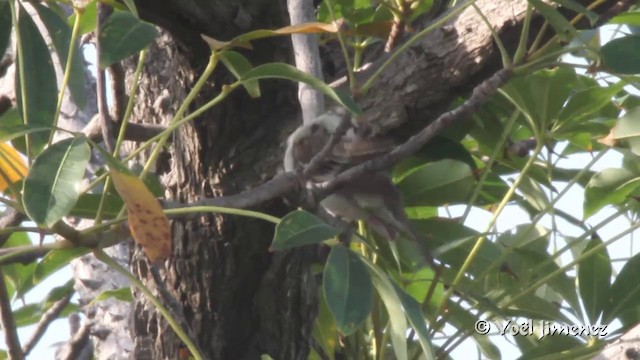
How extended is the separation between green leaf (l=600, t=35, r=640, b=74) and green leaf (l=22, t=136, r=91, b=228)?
426 mm

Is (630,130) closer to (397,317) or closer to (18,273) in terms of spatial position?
(397,317)

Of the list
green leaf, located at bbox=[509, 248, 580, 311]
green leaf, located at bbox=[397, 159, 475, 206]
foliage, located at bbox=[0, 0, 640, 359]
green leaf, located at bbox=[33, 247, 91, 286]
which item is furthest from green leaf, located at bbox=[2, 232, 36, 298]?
green leaf, located at bbox=[509, 248, 580, 311]

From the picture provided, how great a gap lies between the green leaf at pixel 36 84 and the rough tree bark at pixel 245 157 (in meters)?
0.14

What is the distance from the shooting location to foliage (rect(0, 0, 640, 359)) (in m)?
0.77

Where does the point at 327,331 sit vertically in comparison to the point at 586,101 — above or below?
below

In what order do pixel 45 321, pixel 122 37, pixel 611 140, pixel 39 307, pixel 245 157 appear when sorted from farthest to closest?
pixel 39 307, pixel 45 321, pixel 611 140, pixel 245 157, pixel 122 37

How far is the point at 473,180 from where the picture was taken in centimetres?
112

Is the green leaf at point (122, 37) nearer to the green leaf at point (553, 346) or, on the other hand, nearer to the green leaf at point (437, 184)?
the green leaf at point (437, 184)

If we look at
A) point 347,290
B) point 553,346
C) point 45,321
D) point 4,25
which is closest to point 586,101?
point 553,346

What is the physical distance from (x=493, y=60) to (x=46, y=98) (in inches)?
15.8

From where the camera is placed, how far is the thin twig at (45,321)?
124 cm

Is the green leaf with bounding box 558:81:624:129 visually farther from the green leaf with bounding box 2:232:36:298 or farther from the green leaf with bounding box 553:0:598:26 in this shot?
the green leaf with bounding box 2:232:36:298

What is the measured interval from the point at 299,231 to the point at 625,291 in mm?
561

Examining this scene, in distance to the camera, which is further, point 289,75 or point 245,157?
point 245,157
